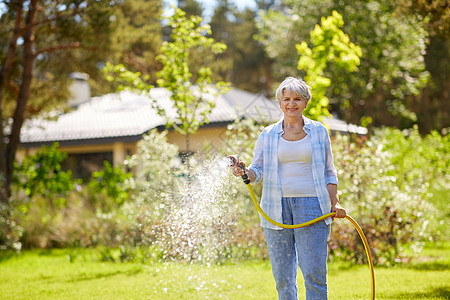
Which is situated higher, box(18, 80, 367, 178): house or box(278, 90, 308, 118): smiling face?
box(18, 80, 367, 178): house

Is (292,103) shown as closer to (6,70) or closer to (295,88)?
(295,88)

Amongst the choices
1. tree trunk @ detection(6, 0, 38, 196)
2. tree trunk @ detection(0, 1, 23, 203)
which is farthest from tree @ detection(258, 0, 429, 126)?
tree trunk @ detection(0, 1, 23, 203)

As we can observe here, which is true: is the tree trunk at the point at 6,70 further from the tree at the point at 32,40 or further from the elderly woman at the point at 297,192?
the elderly woman at the point at 297,192

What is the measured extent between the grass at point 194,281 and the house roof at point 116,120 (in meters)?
5.83

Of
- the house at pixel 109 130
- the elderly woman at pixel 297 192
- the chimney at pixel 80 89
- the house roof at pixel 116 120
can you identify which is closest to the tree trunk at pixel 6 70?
the house roof at pixel 116 120

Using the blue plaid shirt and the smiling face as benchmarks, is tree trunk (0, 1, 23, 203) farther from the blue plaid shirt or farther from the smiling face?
the smiling face

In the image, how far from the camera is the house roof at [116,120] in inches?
556

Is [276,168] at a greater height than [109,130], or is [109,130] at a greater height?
[109,130]

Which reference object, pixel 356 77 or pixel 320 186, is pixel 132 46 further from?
pixel 320 186

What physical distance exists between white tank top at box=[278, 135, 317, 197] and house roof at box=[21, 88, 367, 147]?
948 cm

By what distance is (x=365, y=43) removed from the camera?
1725 cm

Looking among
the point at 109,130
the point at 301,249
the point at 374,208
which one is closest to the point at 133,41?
the point at 109,130

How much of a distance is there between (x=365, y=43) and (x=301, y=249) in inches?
583

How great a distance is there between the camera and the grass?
5.75 m
